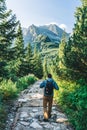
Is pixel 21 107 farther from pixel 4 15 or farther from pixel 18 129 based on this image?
pixel 4 15

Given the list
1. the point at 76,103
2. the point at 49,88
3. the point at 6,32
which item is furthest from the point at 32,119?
the point at 6,32

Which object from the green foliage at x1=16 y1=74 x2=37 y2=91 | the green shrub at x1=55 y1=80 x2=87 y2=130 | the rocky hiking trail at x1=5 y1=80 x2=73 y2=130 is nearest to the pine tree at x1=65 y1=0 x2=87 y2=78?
the green shrub at x1=55 y1=80 x2=87 y2=130

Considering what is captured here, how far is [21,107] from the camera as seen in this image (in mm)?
14992

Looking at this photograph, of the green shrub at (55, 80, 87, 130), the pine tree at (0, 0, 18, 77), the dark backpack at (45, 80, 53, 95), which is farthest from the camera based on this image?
the pine tree at (0, 0, 18, 77)

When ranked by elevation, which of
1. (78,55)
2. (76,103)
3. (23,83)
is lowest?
(23,83)

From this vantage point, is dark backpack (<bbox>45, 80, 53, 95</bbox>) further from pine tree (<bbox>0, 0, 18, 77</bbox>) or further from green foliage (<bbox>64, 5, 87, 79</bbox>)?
pine tree (<bbox>0, 0, 18, 77</bbox>)

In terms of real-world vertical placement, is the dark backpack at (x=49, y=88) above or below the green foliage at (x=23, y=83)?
above

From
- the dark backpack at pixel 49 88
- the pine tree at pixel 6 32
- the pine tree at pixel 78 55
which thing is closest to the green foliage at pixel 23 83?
the pine tree at pixel 6 32

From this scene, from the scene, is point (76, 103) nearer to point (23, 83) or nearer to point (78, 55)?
point (78, 55)

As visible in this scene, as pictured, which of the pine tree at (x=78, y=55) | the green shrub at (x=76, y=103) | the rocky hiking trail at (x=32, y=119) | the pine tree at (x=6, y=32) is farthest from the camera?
the pine tree at (x=6, y=32)

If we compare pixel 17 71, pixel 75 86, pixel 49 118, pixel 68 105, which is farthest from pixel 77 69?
pixel 17 71

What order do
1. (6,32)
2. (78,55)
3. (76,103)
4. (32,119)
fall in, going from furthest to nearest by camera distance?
(6,32)
(78,55)
(32,119)
(76,103)

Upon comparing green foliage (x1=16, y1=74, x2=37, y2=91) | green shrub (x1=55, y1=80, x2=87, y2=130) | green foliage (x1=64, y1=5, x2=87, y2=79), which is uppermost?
green foliage (x1=64, y1=5, x2=87, y2=79)

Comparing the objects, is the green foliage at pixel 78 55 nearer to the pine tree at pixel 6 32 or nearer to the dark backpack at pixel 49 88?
the dark backpack at pixel 49 88
